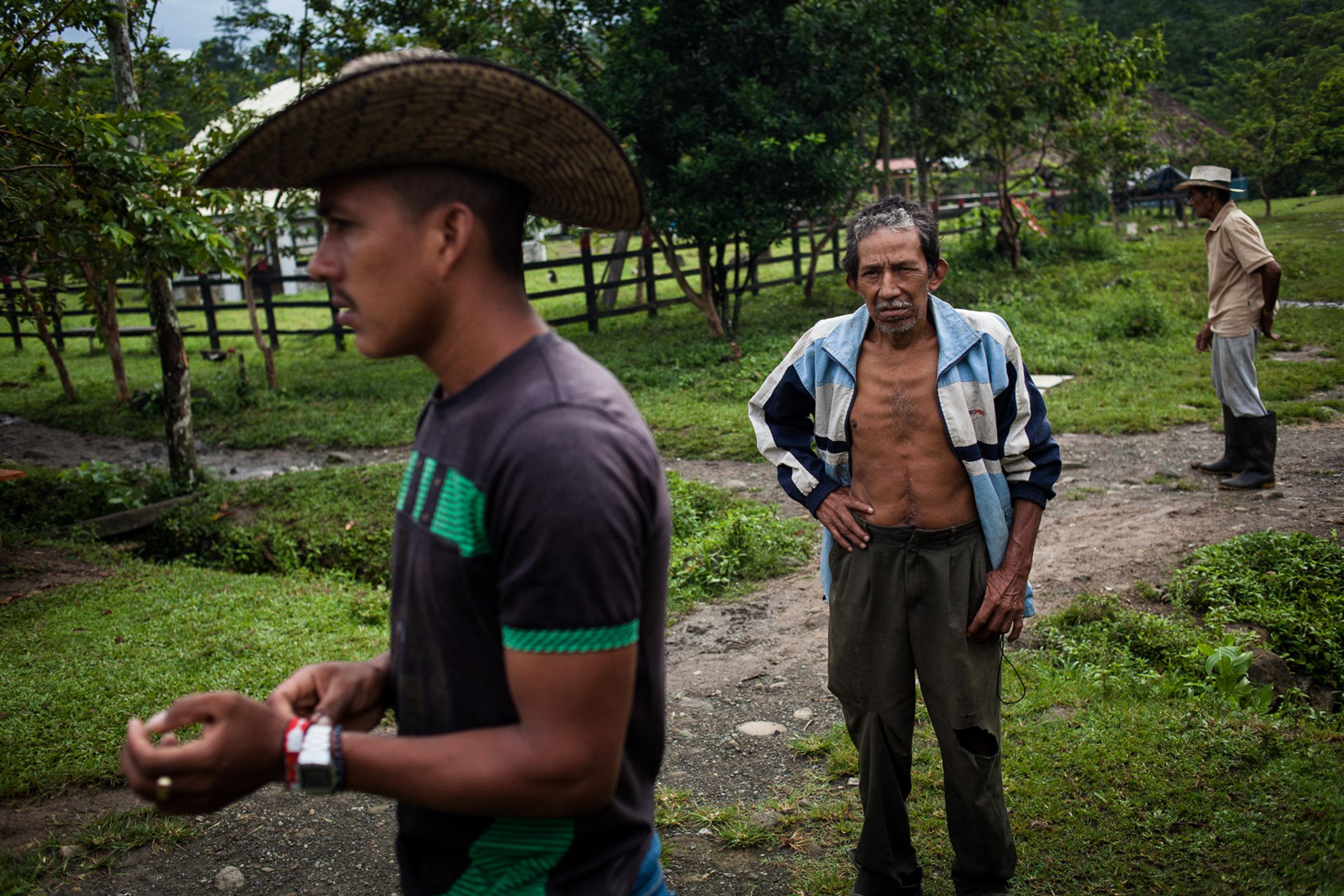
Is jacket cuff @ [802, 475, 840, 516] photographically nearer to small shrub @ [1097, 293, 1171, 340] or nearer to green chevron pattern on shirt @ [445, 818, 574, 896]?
green chevron pattern on shirt @ [445, 818, 574, 896]

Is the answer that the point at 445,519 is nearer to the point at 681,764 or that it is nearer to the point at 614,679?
the point at 614,679

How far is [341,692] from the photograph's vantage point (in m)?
1.56

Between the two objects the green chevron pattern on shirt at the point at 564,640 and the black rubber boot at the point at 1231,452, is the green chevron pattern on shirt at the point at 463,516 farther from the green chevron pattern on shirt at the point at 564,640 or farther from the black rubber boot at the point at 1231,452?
the black rubber boot at the point at 1231,452

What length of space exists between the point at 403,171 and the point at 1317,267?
9613mm

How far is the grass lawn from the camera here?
29.1 feet

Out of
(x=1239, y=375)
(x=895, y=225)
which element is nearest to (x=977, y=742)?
(x=895, y=225)

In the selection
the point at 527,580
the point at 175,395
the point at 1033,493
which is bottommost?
the point at 175,395

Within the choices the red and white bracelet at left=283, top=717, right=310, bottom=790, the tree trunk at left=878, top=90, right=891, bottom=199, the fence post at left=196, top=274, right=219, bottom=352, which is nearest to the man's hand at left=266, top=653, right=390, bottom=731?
the red and white bracelet at left=283, top=717, right=310, bottom=790

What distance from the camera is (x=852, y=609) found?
121 inches

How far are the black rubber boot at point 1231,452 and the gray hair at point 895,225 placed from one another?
499 centimetres

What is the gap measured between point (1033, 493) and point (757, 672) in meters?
2.34

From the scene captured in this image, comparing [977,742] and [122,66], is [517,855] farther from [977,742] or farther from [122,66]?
[122,66]

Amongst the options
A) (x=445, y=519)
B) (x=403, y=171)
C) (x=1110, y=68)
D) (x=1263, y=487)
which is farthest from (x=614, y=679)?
(x=1110, y=68)

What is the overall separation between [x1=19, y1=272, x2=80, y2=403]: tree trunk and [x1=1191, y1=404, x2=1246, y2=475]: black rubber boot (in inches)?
379
